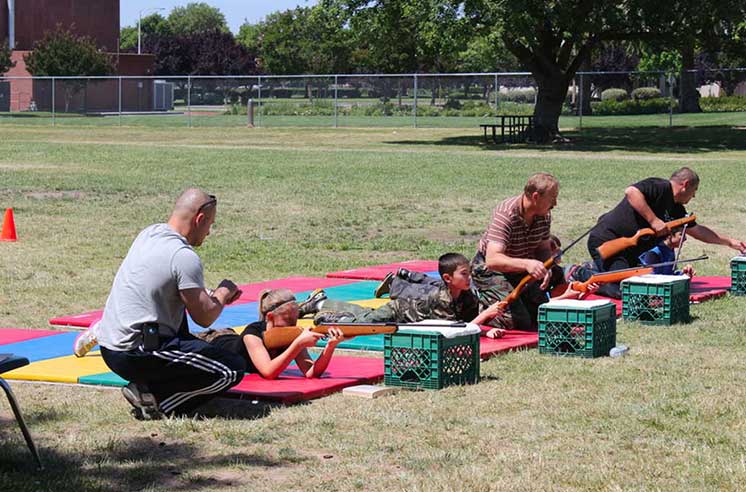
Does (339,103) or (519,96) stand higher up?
(519,96)

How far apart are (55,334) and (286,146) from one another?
2827 centimetres

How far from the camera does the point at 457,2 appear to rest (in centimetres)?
3625

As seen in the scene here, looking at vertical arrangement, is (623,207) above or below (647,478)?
above

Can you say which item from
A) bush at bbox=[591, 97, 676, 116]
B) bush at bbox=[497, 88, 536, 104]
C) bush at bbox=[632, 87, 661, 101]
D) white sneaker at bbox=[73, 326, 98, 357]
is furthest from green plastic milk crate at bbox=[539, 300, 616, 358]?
bush at bbox=[632, 87, 661, 101]

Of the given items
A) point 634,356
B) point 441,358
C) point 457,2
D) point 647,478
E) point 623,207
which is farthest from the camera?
point 457,2

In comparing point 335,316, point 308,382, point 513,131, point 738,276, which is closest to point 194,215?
point 308,382

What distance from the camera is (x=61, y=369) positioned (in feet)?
25.8

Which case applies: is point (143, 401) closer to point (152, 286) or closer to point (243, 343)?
point (152, 286)

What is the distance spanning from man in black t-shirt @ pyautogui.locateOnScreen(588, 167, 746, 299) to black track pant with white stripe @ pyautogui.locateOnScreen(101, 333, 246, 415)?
17.6 feet

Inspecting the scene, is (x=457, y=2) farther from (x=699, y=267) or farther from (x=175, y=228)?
(x=175, y=228)

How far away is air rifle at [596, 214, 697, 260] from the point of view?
1114 cm

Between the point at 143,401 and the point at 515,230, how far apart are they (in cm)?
374

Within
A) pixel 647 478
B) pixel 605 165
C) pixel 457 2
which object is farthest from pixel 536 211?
pixel 457 2

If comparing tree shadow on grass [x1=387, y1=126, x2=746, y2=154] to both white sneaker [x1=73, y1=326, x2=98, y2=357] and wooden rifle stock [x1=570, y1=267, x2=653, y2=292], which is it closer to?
wooden rifle stock [x1=570, y1=267, x2=653, y2=292]
